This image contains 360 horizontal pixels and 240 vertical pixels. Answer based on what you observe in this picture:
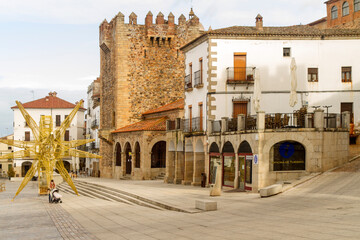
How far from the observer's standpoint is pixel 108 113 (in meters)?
60.4

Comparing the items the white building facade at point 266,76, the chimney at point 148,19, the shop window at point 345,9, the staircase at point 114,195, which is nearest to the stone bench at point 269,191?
the staircase at point 114,195

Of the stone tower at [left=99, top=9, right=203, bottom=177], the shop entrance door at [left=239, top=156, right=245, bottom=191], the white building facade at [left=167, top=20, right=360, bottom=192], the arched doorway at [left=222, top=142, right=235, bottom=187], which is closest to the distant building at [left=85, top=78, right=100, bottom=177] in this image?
the stone tower at [left=99, top=9, right=203, bottom=177]

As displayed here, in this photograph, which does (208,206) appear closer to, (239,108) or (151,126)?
(239,108)

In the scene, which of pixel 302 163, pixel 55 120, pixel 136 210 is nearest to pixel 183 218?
pixel 136 210

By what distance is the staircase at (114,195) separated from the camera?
23.6 metres

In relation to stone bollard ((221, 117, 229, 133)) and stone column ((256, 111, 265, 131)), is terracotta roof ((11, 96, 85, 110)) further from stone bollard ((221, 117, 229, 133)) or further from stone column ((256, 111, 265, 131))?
stone column ((256, 111, 265, 131))

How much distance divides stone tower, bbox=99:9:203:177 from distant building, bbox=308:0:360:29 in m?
16.5

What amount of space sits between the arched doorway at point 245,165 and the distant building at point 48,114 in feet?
200

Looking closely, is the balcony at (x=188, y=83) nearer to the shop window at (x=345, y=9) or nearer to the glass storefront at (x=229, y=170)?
the glass storefront at (x=229, y=170)

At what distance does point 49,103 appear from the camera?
95500mm

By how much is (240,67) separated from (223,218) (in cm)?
1748

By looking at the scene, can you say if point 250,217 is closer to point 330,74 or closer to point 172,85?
point 330,74

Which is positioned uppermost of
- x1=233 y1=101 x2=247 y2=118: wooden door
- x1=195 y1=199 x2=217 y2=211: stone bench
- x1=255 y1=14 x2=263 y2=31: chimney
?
x1=255 y1=14 x2=263 y2=31: chimney

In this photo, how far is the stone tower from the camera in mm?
55062
